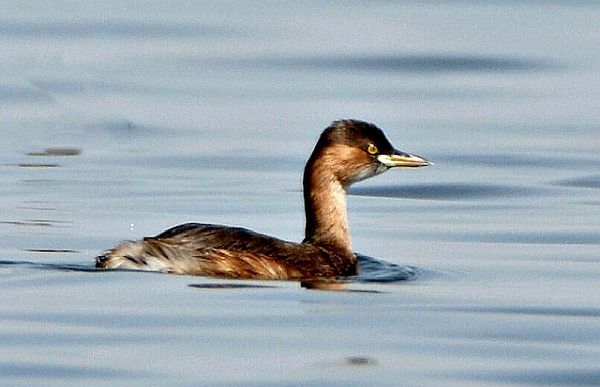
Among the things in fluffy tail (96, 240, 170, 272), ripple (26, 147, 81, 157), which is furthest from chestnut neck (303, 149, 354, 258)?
ripple (26, 147, 81, 157)

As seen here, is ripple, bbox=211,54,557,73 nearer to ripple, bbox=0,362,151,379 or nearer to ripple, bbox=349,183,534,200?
ripple, bbox=349,183,534,200

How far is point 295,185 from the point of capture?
51.7ft

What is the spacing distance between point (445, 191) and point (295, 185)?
1.15 metres

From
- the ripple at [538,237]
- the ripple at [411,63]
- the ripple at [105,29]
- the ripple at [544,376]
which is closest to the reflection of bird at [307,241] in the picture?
the ripple at [538,237]

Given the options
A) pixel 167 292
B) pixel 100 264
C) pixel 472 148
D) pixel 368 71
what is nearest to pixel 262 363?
pixel 167 292

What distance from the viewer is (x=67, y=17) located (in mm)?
24109

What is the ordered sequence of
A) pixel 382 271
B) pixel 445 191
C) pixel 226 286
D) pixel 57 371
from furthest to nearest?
pixel 445 191, pixel 382 271, pixel 226 286, pixel 57 371

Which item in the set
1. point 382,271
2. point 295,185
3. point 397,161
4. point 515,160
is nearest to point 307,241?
point 382,271

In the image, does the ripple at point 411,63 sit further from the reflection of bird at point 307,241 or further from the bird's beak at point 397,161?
the reflection of bird at point 307,241

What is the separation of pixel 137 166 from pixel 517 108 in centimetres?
494

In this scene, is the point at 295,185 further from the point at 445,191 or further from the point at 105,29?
the point at 105,29

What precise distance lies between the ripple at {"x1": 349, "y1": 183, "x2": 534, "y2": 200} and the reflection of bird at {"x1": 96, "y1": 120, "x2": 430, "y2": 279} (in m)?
3.05

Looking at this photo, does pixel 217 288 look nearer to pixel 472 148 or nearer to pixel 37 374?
pixel 37 374

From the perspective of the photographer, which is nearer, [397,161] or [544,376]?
[544,376]
